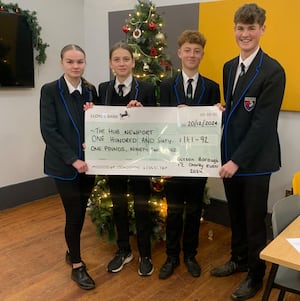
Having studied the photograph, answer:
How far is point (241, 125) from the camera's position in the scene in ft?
7.33

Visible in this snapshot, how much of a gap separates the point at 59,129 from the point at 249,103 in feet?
4.10

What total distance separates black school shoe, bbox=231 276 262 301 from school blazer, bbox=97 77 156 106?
1.43 m

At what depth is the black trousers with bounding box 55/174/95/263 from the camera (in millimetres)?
2418

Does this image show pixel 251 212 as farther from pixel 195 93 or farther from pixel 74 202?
pixel 74 202

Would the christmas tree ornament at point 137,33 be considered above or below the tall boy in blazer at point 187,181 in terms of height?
above

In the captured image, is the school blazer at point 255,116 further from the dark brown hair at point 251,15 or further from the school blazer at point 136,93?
the school blazer at point 136,93

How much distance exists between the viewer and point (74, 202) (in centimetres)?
246

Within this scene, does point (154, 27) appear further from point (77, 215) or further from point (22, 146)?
point (22, 146)

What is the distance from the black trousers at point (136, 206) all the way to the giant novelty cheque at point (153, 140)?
0.54 ft

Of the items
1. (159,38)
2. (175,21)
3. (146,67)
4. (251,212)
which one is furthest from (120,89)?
(175,21)

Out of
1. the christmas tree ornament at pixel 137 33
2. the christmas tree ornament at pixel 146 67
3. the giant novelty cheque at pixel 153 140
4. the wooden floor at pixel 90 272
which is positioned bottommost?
the wooden floor at pixel 90 272

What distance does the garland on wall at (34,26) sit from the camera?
374 centimetres

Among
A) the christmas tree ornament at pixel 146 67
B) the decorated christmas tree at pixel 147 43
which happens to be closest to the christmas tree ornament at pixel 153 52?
the decorated christmas tree at pixel 147 43

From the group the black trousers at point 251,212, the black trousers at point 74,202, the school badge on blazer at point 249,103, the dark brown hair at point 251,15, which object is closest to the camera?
the dark brown hair at point 251,15
